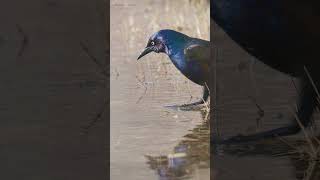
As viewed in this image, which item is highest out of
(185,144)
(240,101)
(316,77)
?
(316,77)

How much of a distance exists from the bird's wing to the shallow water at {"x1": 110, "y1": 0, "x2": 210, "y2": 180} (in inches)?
2.1

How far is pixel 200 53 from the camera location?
235 centimetres

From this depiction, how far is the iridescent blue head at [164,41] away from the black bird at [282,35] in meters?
0.23

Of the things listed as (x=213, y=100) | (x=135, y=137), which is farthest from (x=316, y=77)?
(x=135, y=137)

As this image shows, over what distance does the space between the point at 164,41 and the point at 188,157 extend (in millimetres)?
697

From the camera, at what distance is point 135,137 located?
2336 millimetres

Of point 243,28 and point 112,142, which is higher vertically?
point 243,28

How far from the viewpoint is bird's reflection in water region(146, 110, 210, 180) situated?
2.35 m
